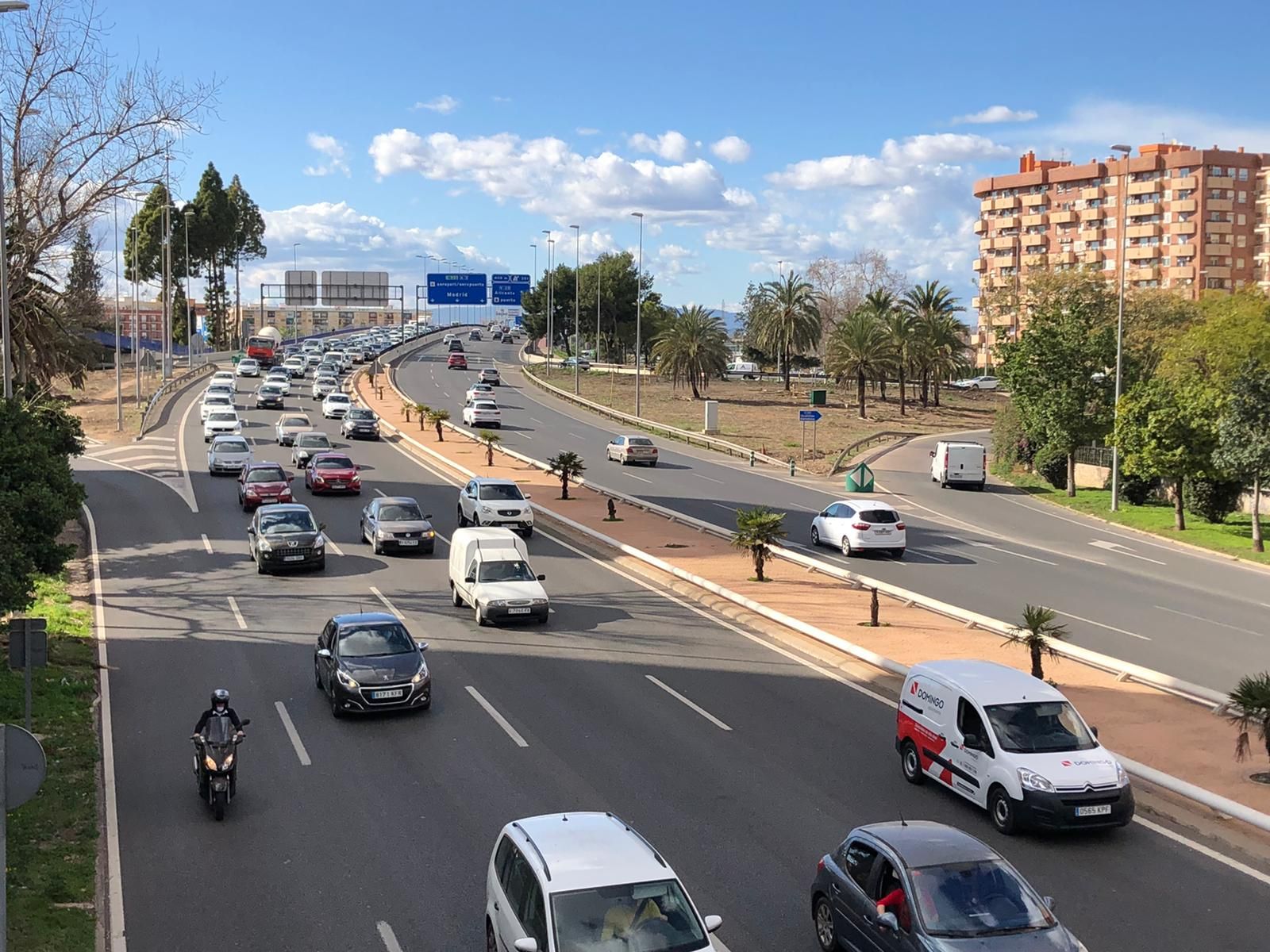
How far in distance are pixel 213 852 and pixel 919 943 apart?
7.49 metres

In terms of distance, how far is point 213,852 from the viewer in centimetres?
1252

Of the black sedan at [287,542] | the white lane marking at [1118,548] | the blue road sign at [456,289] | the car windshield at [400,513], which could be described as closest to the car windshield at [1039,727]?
the black sedan at [287,542]

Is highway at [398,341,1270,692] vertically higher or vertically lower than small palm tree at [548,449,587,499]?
lower

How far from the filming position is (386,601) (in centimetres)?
2528

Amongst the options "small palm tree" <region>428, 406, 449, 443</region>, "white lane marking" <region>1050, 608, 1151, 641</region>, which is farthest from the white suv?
"small palm tree" <region>428, 406, 449, 443</region>

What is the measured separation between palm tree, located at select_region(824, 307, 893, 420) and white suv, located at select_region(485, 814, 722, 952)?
→ 6728 cm

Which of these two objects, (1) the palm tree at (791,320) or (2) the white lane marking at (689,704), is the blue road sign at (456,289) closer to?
(1) the palm tree at (791,320)

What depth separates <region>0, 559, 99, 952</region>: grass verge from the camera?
33.8 ft

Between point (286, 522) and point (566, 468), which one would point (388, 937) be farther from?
point (566, 468)

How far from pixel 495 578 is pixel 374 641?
6.30 m

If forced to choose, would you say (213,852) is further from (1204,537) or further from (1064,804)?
(1204,537)

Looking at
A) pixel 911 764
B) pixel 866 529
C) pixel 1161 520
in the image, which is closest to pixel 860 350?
pixel 1161 520

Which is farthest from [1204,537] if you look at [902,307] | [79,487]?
[902,307]

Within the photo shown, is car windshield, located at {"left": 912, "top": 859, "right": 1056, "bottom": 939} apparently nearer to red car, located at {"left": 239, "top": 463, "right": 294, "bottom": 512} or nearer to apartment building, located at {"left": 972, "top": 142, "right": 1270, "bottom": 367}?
red car, located at {"left": 239, "top": 463, "right": 294, "bottom": 512}
